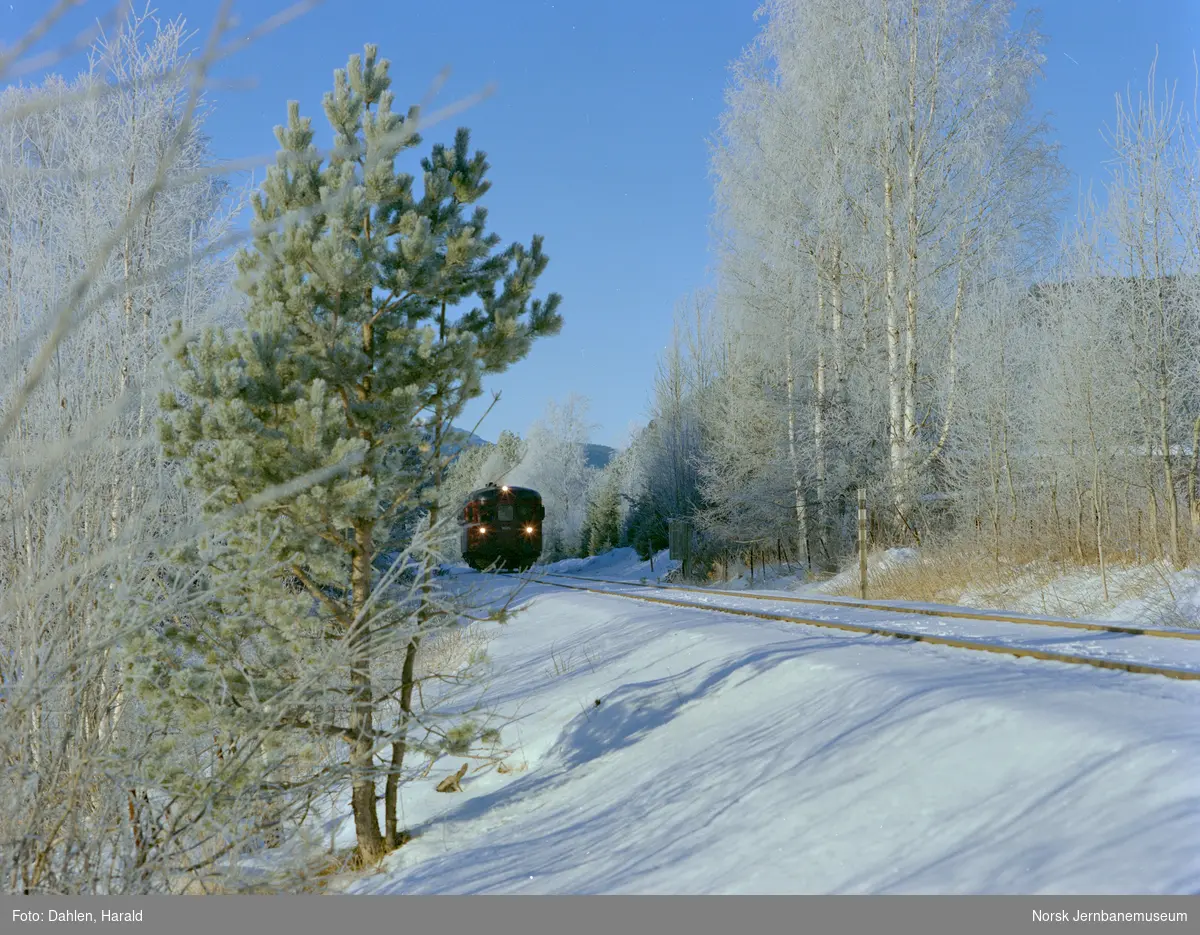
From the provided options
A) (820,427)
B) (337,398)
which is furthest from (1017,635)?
(820,427)

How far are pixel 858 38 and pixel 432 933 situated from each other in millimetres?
19196

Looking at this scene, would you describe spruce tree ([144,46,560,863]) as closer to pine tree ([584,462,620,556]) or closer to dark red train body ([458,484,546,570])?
dark red train body ([458,484,546,570])

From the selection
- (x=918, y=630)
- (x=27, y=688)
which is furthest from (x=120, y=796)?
(x=918, y=630)

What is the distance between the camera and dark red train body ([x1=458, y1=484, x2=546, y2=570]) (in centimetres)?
2823

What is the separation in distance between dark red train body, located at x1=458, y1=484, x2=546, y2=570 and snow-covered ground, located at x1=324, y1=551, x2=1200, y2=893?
20.4 m

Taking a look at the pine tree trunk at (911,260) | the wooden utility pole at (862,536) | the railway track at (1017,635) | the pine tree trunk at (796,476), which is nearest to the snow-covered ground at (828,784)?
the railway track at (1017,635)

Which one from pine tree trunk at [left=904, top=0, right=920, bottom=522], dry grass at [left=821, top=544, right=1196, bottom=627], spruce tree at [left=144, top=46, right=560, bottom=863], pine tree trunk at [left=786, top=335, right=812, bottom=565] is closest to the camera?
spruce tree at [left=144, top=46, right=560, bottom=863]

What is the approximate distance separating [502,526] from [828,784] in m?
24.5

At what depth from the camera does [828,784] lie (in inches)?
173

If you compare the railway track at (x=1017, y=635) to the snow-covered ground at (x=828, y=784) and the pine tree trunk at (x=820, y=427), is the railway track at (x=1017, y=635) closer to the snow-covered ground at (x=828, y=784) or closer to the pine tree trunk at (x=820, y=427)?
the snow-covered ground at (x=828, y=784)

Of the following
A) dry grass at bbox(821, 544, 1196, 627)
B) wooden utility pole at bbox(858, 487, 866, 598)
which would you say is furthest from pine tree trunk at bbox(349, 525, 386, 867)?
wooden utility pole at bbox(858, 487, 866, 598)

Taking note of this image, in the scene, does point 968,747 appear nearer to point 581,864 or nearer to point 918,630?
point 581,864

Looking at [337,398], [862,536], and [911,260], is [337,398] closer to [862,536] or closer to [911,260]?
[862,536]

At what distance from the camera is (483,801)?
670cm
